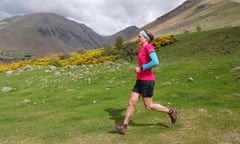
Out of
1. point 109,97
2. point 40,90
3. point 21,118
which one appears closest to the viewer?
point 21,118

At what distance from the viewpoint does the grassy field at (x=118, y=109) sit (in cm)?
952

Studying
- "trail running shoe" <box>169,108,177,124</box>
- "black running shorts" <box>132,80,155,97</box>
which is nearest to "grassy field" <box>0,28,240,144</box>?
"trail running shoe" <box>169,108,177,124</box>

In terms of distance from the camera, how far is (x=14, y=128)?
11359 mm

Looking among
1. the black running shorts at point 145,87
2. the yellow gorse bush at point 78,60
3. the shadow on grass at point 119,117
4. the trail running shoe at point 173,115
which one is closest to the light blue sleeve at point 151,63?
the black running shorts at point 145,87

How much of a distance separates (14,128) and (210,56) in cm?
2368

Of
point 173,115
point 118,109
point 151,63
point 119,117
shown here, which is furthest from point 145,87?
point 118,109

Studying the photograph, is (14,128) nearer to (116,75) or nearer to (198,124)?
(198,124)

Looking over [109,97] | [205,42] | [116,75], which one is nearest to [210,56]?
[205,42]

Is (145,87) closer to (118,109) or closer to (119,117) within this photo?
(119,117)

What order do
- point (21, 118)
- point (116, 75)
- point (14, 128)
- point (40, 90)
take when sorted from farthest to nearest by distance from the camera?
point (116, 75) → point (40, 90) → point (21, 118) → point (14, 128)

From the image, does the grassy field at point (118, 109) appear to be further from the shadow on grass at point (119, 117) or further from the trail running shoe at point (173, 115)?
the trail running shoe at point (173, 115)

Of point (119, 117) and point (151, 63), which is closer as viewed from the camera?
point (151, 63)

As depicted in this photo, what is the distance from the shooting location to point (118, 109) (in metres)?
13.0

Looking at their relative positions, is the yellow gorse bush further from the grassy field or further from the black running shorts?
the black running shorts
